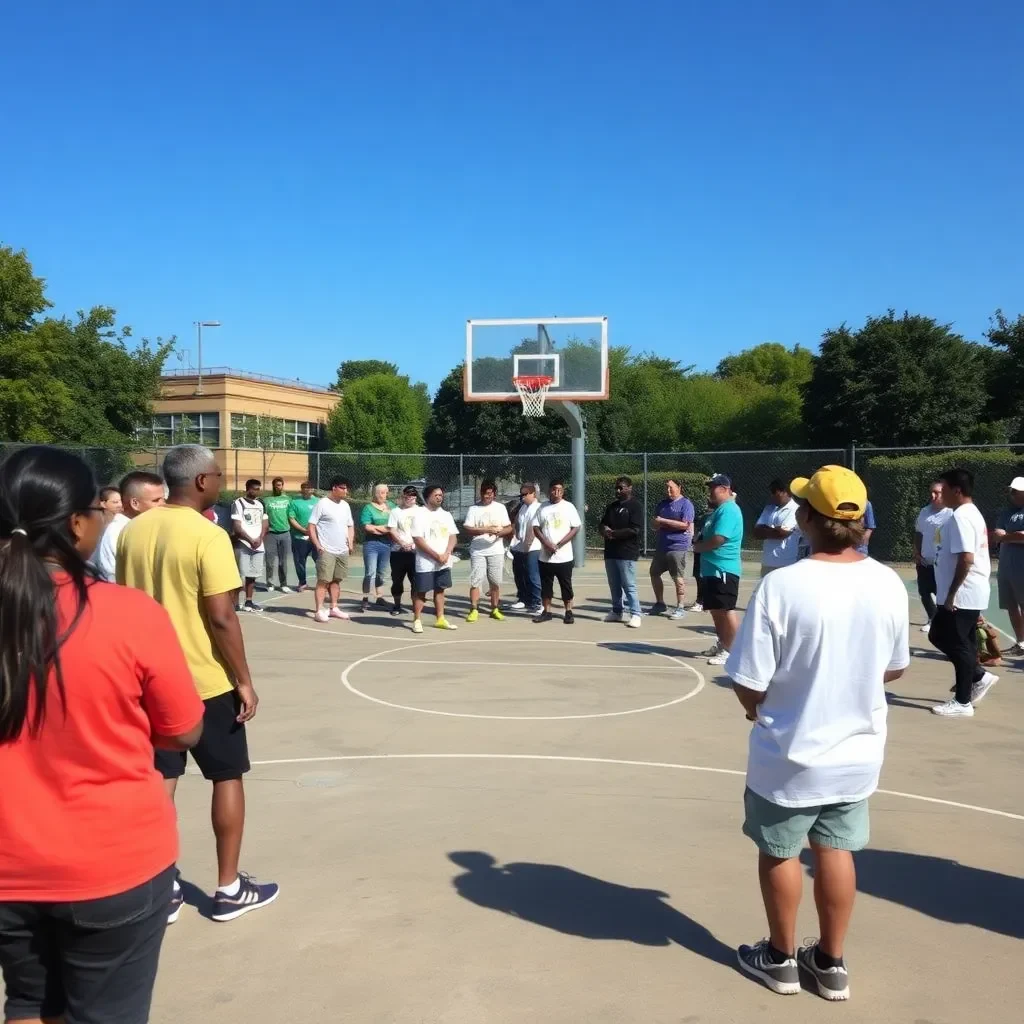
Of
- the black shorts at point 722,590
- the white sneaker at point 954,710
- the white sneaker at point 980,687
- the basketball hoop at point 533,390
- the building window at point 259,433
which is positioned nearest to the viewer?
the white sneaker at point 954,710

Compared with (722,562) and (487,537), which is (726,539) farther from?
(487,537)

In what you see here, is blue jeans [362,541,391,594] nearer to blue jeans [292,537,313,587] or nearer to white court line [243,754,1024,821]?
blue jeans [292,537,313,587]

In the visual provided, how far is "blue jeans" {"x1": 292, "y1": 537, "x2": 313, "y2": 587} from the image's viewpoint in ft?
54.4

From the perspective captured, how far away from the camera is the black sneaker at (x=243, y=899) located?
4.24 m

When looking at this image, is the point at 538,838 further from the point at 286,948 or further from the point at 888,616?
the point at 888,616

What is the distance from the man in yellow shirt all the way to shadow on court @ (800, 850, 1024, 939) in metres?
2.76

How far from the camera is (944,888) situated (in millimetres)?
4555

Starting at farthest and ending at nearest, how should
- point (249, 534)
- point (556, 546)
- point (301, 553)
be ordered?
1. point (301, 553)
2. point (249, 534)
3. point (556, 546)

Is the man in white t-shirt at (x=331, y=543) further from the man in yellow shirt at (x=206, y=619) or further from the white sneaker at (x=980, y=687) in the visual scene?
the man in yellow shirt at (x=206, y=619)

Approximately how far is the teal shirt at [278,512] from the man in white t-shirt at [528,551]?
13.6 feet

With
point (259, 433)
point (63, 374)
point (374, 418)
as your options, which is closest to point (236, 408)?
point (374, 418)

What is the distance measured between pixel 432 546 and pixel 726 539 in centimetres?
397

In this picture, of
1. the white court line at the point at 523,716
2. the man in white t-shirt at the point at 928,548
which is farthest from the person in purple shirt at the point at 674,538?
the man in white t-shirt at the point at 928,548

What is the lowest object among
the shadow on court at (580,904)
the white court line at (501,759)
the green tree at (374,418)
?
the white court line at (501,759)
